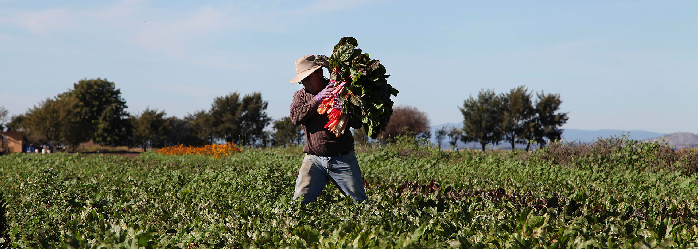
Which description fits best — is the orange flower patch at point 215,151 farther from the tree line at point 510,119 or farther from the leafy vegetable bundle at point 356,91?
the tree line at point 510,119

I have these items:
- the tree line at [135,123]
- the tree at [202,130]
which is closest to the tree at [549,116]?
the tree line at [135,123]

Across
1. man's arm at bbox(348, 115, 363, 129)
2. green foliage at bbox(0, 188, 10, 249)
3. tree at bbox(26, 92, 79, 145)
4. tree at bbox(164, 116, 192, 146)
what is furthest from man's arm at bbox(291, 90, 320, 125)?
tree at bbox(164, 116, 192, 146)

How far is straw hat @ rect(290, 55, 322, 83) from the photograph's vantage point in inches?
173

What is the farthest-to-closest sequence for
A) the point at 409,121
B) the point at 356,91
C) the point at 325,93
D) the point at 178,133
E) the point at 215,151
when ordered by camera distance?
the point at 178,133 → the point at 409,121 → the point at 215,151 → the point at 325,93 → the point at 356,91

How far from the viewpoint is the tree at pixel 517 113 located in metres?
42.4

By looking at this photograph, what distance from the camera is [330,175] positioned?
4.58 metres

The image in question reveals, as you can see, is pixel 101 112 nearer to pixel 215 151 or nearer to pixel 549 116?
pixel 215 151

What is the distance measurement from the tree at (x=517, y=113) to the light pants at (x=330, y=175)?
131ft

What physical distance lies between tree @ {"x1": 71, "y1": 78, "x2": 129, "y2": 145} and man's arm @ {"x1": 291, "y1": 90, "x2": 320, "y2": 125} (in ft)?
136

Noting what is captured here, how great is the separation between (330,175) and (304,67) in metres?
1.06

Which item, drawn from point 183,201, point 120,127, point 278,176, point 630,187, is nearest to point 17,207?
point 183,201

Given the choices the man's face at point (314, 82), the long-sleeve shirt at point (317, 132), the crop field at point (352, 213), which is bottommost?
the crop field at point (352, 213)

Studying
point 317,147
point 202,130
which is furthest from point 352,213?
point 202,130

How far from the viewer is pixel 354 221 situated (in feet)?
13.1
